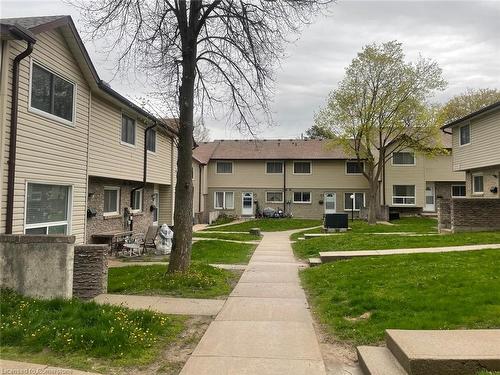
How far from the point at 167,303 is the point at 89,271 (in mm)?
1785

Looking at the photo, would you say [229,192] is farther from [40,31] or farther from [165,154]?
[40,31]

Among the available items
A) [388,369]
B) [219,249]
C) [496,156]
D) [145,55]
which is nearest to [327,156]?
[496,156]

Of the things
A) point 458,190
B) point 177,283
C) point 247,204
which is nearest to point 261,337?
point 177,283

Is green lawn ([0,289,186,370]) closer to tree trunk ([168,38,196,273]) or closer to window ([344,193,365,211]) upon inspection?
tree trunk ([168,38,196,273])

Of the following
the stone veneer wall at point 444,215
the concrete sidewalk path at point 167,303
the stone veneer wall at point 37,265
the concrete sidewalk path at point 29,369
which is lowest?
the concrete sidewalk path at point 167,303

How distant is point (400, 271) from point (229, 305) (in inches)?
162

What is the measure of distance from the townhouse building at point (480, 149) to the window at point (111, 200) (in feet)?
54.7

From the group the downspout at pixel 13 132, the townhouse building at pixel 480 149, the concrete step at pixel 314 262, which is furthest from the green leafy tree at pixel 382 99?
the downspout at pixel 13 132

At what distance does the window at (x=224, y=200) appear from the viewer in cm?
4019

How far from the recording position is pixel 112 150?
15203mm

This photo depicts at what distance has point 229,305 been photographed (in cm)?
773

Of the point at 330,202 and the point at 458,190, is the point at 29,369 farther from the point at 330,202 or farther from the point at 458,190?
the point at 458,190

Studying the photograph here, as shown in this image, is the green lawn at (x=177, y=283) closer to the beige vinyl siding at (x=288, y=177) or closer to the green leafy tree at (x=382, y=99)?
the green leafy tree at (x=382, y=99)

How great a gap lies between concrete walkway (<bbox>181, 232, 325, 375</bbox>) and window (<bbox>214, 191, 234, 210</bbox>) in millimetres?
30224
